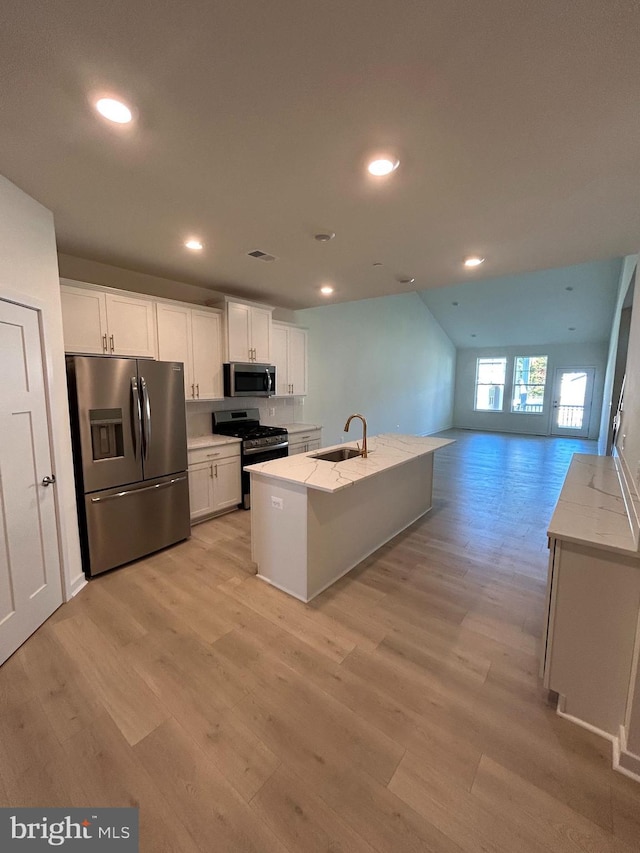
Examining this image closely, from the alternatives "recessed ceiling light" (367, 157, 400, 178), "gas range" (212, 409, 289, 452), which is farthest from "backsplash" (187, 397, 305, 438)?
"recessed ceiling light" (367, 157, 400, 178)

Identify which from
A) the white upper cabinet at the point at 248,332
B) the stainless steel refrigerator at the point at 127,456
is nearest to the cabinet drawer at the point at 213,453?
the stainless steel refrigerator at the point at 127,456

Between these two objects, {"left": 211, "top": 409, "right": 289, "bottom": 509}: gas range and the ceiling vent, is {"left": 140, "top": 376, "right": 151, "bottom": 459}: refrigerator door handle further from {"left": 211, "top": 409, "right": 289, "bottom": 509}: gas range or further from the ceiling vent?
the ceiling vent

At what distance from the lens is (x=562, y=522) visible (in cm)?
168

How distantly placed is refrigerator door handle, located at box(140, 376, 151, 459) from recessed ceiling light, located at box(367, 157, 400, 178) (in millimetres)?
2305

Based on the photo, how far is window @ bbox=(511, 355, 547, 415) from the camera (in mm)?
10422

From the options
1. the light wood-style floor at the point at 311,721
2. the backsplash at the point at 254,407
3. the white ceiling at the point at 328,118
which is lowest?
the light wood-style floor at the point at 311,721

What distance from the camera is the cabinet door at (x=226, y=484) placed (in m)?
3.84

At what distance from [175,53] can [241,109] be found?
0.97ft

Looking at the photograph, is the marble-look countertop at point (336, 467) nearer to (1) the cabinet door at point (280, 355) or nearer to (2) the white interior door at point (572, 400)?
(1) the cabinet door at point (280, 355)

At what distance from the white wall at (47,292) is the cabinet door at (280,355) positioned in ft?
8.89

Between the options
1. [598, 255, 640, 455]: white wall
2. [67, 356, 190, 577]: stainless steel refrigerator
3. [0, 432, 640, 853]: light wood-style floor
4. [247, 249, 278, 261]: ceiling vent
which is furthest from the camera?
[598, 255, 640, 455]: white wall

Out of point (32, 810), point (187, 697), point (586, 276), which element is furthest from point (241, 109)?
point (586, 276)

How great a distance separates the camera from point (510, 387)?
10867 millimetres

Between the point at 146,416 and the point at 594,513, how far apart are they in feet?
10.5
